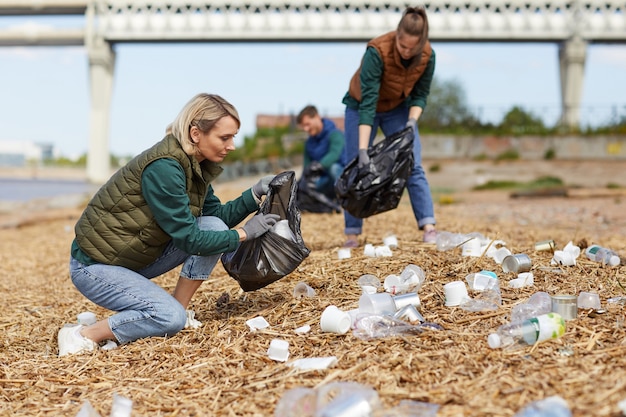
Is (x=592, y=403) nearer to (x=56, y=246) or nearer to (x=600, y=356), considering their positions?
(x=600, y=356)

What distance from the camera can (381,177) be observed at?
203 inches

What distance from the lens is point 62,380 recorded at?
3143mm

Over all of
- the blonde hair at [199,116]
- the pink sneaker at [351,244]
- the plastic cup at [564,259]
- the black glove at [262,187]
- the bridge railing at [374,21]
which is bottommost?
the pink sneaker at [351,244]

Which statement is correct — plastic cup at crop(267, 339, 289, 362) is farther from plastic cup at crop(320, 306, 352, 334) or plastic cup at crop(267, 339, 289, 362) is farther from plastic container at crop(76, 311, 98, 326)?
plastic container at crop(76, 311, 98, 326)

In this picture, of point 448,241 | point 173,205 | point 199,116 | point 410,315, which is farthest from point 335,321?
point 448,241

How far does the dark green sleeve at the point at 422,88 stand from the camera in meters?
5.28

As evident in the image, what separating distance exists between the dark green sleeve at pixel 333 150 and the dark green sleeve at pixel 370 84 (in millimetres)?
3695

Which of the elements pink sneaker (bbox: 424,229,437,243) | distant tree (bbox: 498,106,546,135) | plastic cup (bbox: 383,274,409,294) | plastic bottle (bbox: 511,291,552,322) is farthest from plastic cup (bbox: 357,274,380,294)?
distant tree (bbox: 498,106,546,135)

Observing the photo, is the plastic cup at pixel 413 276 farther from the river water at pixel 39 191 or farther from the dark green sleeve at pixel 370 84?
the river water at pixel 39 191

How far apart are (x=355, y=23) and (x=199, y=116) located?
862 inches

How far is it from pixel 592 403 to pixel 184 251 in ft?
6.81

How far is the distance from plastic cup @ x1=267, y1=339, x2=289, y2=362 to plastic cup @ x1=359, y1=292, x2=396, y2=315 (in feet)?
1.63

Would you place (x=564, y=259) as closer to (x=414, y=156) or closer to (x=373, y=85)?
(x=414, y=156)

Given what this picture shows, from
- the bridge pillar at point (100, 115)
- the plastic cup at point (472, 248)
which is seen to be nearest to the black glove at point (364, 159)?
the plastic cup at point (472, 248)
